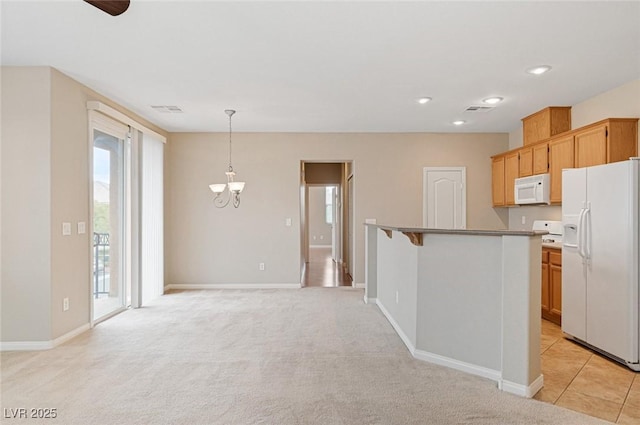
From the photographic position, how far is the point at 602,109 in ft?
A: 14.2

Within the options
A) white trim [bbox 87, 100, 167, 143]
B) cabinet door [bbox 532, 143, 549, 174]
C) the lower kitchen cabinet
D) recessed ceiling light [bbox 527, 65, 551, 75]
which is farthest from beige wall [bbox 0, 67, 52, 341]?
cabinet door [bbox 532, 143, 549, 174]

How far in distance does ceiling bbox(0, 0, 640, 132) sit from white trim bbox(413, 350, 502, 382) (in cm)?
252

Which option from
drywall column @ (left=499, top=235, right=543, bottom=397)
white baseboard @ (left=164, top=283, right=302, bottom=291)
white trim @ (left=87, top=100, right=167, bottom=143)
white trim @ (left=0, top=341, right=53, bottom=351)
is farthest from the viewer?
white baseboard @ (left=164, top=283, right=302, bottom=291)

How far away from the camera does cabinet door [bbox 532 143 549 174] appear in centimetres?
491

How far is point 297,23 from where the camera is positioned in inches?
108

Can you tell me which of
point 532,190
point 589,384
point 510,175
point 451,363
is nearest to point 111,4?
point 451,363

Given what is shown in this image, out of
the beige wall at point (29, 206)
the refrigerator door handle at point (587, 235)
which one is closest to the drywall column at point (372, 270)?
the refrigerator door handle at point (587, 235)

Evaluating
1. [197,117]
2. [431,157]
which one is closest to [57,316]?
[197,117]

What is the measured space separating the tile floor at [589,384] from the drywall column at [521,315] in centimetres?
18

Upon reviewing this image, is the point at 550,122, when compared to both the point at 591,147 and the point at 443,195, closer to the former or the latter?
the point at 591,147

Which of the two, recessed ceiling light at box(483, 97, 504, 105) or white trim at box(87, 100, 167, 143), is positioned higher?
recessed ceiling light at box(483, 97, 504, 105)

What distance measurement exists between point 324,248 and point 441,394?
38.7 ft

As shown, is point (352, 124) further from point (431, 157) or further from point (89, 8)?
point (89, 8)

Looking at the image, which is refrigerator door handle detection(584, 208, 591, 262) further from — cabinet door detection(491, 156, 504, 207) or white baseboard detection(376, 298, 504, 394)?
cabinet door detection(491, 156, 504, 207)
